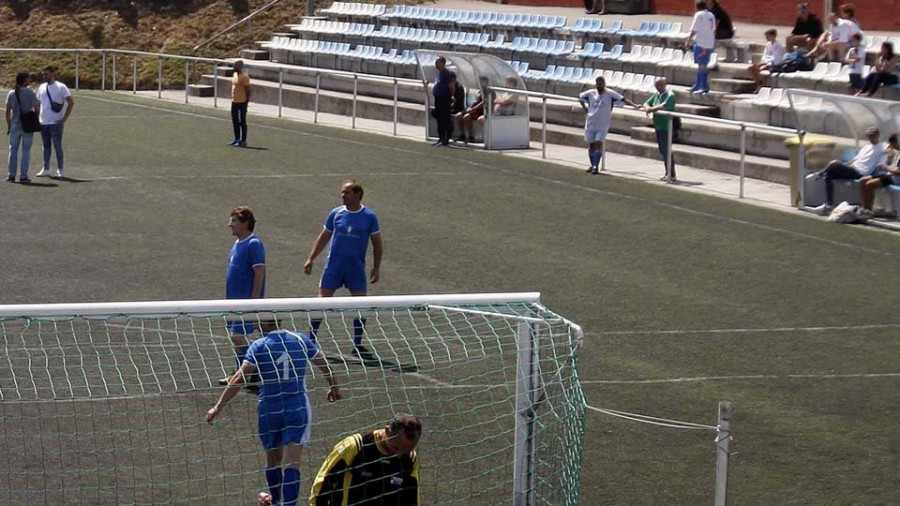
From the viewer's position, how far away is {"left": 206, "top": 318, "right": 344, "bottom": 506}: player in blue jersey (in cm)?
824

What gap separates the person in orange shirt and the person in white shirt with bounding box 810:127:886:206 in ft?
35.4

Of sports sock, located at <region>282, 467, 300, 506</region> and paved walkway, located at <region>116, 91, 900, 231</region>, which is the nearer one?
sports sock, located at <region>282, 467, 300, 506</region>

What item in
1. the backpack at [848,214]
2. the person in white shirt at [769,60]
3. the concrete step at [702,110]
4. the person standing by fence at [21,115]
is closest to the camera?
the backpack at [848,214]

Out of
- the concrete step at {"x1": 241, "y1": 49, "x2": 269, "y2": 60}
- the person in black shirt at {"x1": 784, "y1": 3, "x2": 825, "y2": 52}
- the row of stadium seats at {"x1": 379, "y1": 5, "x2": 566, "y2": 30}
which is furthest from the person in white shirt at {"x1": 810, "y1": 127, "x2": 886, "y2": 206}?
the concrete step at {"x1": 241, "y1": 49, "x2": 269, "y2": 60}

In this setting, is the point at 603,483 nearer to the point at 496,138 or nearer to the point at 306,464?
the point at 306,464

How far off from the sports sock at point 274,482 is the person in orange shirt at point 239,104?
59.9ft

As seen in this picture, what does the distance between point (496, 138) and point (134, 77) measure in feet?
42.4

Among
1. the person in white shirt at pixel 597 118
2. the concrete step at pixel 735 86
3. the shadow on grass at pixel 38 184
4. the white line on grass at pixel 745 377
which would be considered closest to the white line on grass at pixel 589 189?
the person in white shirt at pixel 597 118

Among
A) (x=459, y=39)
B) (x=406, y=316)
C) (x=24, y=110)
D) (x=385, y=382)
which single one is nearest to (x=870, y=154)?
(x=406, y=316)

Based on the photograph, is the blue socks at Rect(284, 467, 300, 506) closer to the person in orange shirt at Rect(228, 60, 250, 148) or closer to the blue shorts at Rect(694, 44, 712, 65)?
the person in orange shirt at Rect(228, 60, 250, 148)

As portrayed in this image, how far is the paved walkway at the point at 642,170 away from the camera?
21797 millimetres

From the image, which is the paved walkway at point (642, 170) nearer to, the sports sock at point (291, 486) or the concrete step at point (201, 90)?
the concrete step at point (201, 90)

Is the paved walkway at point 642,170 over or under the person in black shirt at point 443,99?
under

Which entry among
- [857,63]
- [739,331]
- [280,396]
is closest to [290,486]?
[280,396]
